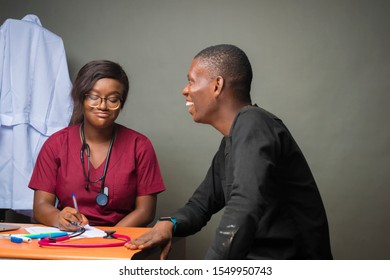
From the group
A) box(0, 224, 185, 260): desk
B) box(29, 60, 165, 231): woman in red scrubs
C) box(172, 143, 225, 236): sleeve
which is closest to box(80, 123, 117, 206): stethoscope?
box(29, 60, 165, 231): woman in red scrubs

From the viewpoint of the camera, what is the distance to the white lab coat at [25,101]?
2.53 m

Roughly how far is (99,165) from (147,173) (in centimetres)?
23

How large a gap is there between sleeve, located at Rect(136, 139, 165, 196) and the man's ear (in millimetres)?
830

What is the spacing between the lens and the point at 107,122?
219 cm

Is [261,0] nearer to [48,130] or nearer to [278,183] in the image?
[48,130]

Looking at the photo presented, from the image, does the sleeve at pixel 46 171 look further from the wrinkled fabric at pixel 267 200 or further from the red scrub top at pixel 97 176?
the wrinkled fabric at pixel 267 200

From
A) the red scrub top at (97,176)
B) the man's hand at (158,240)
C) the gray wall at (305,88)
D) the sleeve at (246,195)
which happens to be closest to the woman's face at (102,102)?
the red scrub top at (97,176)

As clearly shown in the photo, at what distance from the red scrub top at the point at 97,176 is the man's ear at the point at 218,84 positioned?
0.81 m

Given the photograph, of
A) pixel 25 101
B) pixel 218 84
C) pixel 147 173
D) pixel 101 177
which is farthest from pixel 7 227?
pixel 25 101

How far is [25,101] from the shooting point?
2.57m

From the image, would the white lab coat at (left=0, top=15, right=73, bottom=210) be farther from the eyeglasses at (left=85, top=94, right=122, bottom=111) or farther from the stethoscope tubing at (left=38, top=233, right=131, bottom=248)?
the stethoscope tubing at (left=38, top=233, right=131, bottom=248)

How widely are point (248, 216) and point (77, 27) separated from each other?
235 cm

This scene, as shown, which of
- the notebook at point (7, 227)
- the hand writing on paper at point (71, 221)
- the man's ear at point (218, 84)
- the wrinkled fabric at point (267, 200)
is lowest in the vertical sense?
the notebook at point (7, 227)

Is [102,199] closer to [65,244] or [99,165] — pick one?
[99,165]
